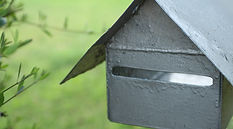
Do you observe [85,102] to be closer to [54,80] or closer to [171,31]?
[54,80]

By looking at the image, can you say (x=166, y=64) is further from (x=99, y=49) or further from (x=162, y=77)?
(x=162, y=77)

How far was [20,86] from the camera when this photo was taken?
32.9 inches

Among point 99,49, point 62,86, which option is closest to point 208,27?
point 99,49

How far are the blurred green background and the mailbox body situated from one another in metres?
0.85

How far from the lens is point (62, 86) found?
380 cm

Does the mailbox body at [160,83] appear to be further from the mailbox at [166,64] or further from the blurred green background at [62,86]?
the blurred green background at [62,86]

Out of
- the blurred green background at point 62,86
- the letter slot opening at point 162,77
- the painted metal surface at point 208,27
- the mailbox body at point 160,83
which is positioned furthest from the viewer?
the blurred green background at point 62,86

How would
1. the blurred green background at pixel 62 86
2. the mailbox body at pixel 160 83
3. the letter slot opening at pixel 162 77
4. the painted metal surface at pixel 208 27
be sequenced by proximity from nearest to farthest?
the painted metal surface at pixel 208 27 → the mailbox body at pixel 160 83 → the letter slot opening at pixel 162 77 → the blurred green background at pixel 62 86

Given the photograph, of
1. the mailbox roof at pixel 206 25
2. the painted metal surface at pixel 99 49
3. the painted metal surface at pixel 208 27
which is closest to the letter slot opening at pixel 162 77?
the painted metal surface at pixel 99 49

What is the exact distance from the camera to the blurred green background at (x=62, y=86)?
315 centimetres

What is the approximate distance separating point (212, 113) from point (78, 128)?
2164 mm

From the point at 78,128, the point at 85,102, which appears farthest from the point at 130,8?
the point at 85,102

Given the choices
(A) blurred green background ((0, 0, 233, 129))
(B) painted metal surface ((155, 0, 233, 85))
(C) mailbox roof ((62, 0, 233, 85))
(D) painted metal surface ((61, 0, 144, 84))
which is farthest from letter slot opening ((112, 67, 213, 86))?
(A) blurred green background ((0, 0, 233, 129))

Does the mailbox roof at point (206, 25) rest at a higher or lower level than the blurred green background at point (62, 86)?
higher
